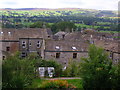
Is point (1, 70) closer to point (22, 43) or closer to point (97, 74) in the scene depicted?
point (97, 74)

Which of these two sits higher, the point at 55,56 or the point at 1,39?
the point at 1,39

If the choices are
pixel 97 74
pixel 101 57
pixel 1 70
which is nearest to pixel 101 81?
pixel 97 74

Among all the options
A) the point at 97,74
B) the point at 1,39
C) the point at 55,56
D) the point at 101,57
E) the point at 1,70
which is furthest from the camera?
the point at 1,39

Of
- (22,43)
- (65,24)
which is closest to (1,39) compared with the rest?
(22,43)

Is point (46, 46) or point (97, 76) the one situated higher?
point (46, 46)

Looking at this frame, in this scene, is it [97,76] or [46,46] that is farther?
[46,46]

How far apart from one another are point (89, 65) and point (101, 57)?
1.81m

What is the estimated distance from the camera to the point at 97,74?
15.4 metres

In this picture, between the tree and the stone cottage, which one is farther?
the stone cottage

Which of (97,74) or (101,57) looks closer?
(97,74)

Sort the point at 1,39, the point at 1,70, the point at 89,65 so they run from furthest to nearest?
the point at 1,39, the point at 89,65, the point at 1,70

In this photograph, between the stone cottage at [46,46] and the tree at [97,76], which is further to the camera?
the stone cottage at [46,46]

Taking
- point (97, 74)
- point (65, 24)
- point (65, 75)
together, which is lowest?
point (65, 75)

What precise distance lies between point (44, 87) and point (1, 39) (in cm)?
2357
